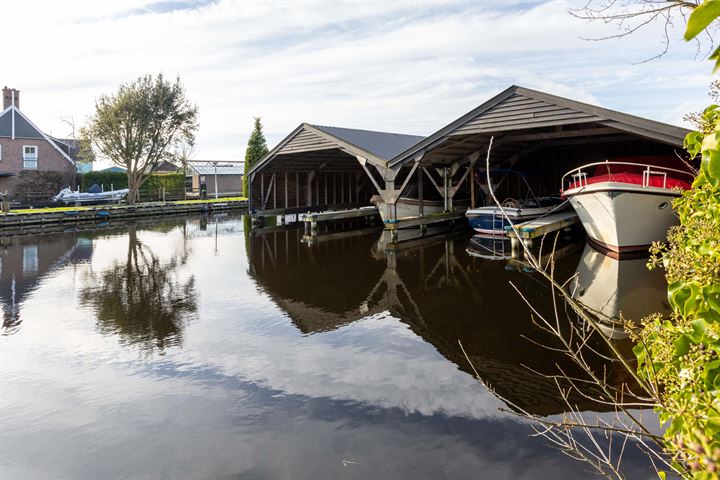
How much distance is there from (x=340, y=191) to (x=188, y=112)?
1271 cm

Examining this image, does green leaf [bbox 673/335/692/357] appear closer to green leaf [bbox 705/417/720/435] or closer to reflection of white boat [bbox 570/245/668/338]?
green leaf [bbox 705/417/720/435]

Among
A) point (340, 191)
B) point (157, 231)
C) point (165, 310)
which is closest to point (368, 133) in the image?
point (340, 191)

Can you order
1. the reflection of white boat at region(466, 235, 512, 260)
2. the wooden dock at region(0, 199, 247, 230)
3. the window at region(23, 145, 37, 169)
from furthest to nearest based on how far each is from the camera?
the window at region(23, 145, 37, 169), the wooden dock at region(0, 199, 247, 230), the reflection of white boat at region(466, 235, 512, 260)

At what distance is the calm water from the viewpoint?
13.2ft

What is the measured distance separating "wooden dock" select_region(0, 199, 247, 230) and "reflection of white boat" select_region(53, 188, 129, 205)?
3327 millimetres

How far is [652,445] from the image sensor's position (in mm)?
4152

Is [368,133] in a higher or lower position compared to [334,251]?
higher

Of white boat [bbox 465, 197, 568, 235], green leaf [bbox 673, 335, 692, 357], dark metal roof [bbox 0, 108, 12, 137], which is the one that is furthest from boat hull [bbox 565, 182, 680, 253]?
dark metal roof [bbox 0, 108, 12, 137]

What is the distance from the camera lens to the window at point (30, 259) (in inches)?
488

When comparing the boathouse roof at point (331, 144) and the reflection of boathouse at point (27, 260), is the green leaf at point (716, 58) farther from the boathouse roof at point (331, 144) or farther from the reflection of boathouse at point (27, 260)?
the boathouse roof at point (331, 144)

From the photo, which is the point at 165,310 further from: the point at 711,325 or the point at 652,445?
the point at 711,325

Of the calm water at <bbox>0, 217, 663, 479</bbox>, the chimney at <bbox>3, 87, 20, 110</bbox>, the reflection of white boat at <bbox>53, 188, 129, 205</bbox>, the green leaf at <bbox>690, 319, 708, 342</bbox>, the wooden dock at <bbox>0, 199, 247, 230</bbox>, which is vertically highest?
the chimney at <bbox>3, 87, 20, 110</bbox>

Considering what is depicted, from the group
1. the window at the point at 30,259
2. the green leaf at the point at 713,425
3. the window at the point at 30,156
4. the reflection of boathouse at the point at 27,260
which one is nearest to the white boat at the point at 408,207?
the reflection of boathouse at the point at 27,260

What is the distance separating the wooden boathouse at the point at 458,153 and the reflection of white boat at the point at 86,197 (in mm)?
14116
